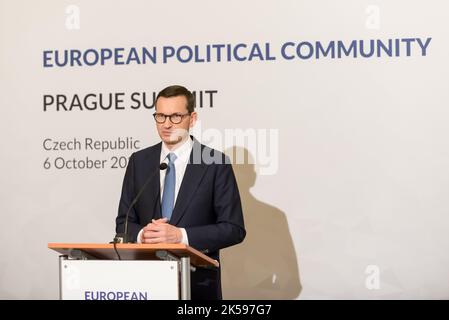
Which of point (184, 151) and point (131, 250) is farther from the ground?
point (184, 151)

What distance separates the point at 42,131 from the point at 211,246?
2.37 meters

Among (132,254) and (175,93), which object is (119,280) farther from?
(175,93)

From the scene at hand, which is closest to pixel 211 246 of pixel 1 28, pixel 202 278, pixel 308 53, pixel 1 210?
pixel 202 278

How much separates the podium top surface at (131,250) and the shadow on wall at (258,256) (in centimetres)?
192

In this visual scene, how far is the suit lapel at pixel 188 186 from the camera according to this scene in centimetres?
472

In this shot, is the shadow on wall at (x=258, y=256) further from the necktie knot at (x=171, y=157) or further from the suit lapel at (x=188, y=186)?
the suit lapel at (x=188, y=186)

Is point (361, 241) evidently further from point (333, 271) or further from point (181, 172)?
point (181, 172)

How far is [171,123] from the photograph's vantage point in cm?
485

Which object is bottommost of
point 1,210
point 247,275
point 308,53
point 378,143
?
point 247,275

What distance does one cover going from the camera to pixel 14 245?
648 cm

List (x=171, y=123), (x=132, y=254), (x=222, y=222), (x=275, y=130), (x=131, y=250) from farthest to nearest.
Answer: (x=275, y=130) → (x=171, y=123) → (x=222, y=222) → (x=132, y=254) → (x=131, y=250)

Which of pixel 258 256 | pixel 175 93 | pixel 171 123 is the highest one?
pixel 175 93

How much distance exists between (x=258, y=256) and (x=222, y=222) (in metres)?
1.51

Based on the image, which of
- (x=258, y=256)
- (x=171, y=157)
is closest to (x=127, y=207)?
(x=171, y=157)
